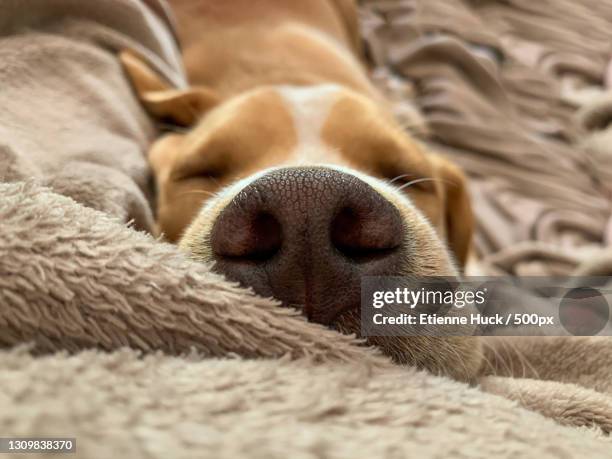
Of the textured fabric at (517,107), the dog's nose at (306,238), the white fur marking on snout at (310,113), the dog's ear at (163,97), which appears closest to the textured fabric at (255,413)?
the dog's nose at (306,238)

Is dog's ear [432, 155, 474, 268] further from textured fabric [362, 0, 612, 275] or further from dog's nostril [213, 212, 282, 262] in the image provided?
dog's nostril [213, 212, 282, 262]

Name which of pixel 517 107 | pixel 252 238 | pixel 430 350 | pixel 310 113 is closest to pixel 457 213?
pixel 310 113

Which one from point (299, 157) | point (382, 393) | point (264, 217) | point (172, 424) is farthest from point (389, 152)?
point (172, 424)

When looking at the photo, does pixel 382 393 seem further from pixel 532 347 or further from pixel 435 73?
pixel 435 73

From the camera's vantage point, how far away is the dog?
60 cm

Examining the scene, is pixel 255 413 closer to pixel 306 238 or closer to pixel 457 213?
pixel 306 238

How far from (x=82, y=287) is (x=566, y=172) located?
1877mm

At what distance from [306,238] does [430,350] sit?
20 centimetres

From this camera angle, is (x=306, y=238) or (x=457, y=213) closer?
(x=306, y=238)

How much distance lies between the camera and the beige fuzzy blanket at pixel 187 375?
1.21 ft

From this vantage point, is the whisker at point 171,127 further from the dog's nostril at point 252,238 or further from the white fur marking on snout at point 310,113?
the dog's nostril at point 252,238

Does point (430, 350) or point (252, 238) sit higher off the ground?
point (252, 238)

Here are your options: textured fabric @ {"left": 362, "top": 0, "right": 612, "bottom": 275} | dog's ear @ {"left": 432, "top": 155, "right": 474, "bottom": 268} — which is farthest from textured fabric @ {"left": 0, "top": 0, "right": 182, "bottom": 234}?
textured fabric @ {"left": 362, "top": 0, "right": 612, "bottom": 275}

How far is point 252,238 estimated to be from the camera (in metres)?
0.62
